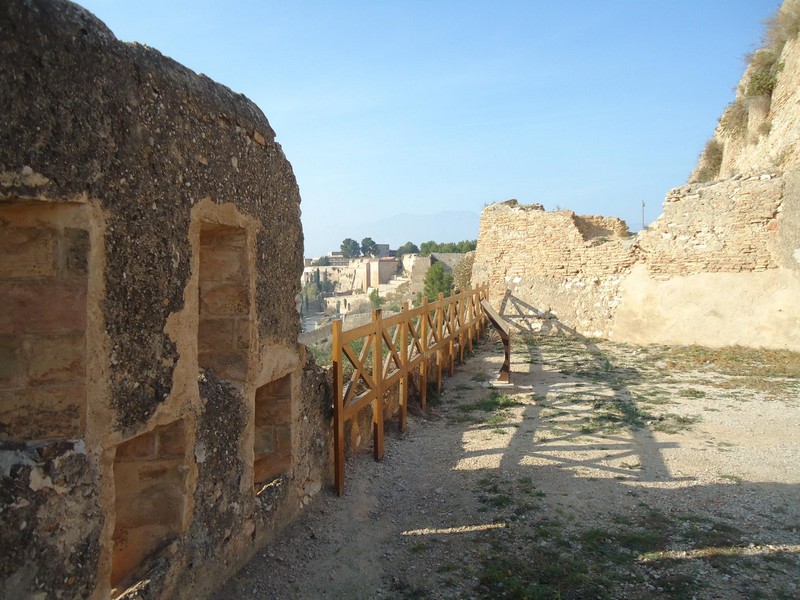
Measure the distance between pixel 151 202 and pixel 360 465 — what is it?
378 cm

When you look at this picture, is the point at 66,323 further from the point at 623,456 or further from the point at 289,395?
the point at 623,456

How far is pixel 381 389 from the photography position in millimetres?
6133

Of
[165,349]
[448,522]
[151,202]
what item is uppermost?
[151,202]

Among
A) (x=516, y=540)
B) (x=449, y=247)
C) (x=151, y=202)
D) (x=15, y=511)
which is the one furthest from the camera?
(x=449, y=247)

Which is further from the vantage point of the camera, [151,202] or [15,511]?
[151,202]

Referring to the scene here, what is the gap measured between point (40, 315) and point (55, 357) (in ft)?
0.58

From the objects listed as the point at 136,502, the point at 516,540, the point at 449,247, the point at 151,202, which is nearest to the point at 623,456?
the point at 516,540

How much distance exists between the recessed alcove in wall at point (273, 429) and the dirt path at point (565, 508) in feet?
1.55

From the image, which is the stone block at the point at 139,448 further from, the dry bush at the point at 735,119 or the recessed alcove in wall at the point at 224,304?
the dry bush at the point at 735,119

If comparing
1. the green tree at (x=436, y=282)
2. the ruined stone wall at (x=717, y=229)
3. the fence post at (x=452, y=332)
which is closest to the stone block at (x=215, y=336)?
the fence post at (x=452, y=332)

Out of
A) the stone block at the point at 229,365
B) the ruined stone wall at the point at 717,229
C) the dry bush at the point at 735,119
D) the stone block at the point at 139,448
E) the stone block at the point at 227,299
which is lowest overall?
the stone block at the point at 139,448

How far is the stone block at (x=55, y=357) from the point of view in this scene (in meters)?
2.30

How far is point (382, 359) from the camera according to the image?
633 cm

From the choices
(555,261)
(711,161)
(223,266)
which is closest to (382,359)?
(223,266)
